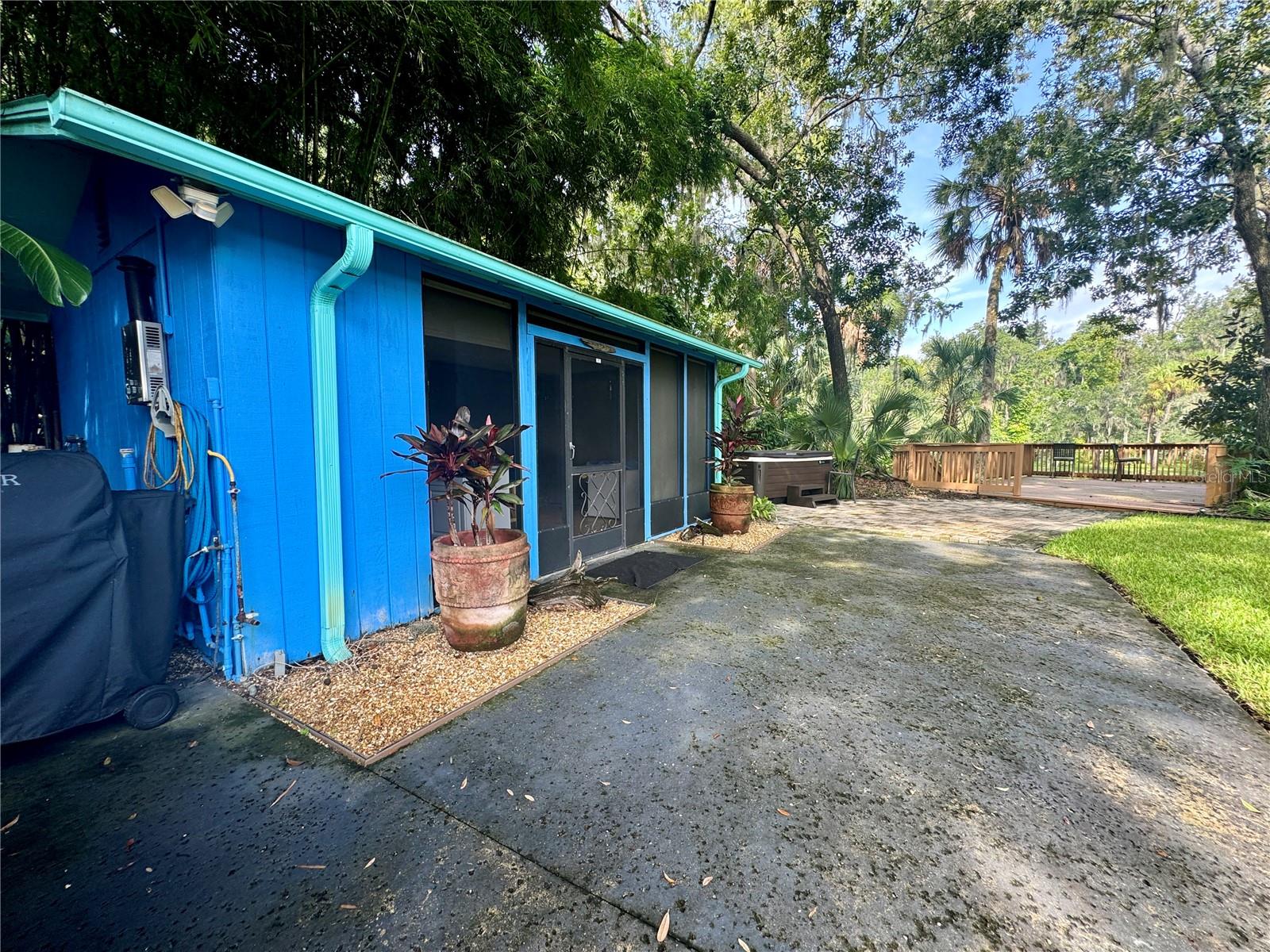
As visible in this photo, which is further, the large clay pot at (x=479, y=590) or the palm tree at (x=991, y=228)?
the palm tree at (x=991, y=228)

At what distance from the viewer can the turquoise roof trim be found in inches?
60.4

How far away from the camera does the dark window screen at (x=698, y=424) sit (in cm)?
605

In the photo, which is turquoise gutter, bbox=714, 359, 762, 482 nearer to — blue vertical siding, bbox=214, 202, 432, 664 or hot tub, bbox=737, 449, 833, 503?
hot tub, bbox=737, 449, 833, 503

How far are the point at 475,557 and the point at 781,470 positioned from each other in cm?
658

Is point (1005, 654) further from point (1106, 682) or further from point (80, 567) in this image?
point (80, 567)

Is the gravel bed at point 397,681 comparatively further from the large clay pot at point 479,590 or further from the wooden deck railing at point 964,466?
the wooden deck railing at point 964,466

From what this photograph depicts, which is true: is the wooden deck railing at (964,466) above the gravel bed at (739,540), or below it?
above

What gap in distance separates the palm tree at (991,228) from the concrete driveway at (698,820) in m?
11.1

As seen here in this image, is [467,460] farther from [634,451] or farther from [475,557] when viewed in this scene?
Result: [634,451]

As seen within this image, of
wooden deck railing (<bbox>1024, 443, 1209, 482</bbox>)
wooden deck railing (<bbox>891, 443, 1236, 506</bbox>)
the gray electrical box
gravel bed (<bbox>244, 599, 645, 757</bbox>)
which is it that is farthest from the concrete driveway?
wooden deck railing (<bbox>1024, 443, 1209, 482</bbox>)

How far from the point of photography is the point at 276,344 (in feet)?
7.60

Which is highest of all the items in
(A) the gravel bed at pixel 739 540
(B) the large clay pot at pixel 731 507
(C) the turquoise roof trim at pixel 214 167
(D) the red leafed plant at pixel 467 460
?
(C) the turquoise roof trim at pixel 214 167

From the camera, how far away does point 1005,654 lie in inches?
103

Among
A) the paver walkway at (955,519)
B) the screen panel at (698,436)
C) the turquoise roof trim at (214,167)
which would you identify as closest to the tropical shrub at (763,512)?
the paver walkway at (955,519)
